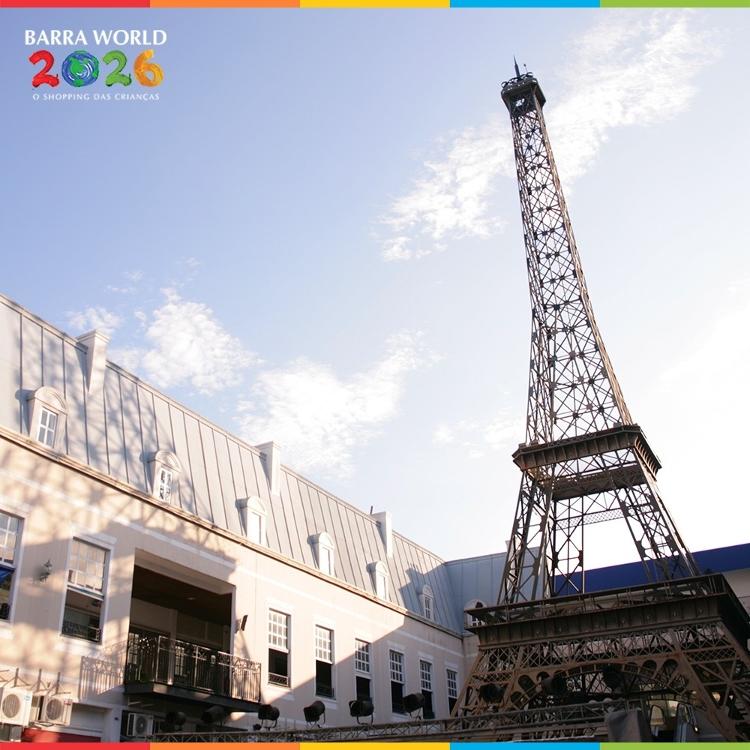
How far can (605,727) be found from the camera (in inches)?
556

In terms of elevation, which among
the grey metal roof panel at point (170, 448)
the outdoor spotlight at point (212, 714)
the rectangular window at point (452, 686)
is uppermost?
the grey metal roof panel at point (170, 448)

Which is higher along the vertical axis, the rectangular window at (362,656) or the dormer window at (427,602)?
the dormer window at (427,602)

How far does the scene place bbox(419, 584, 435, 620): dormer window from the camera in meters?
38.1

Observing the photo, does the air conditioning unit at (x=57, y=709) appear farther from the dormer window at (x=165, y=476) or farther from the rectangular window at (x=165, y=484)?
the rectangular window at (x=165, y=484)

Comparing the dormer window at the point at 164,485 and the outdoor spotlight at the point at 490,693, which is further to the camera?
the outdoor spotlight at the point at 490,693

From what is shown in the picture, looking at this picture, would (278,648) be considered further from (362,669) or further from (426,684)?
(426,684)

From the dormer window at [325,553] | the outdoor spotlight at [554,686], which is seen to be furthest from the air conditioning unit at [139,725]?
the outdoor spotlight at [554,686]

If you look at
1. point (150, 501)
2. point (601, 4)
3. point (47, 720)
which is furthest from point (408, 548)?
point (601, 4)

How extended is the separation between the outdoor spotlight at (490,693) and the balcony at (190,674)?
8091mm

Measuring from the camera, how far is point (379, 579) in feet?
113

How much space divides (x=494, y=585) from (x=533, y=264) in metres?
16.4

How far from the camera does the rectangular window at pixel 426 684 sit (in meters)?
34.4

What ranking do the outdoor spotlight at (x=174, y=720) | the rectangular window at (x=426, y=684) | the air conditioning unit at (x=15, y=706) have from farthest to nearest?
the rectangular window at (x=426, y=684) → the outdoor spotlight at (x=174, y=720) → the air conditioning unit at (x=15, y=706)

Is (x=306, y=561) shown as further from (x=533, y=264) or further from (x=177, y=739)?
(x=533, y=264)
